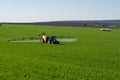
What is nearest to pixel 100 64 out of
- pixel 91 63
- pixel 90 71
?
pixel 91 63

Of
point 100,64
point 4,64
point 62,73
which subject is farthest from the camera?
point 100,64

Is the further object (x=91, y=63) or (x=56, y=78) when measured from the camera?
(x=91, y=63)

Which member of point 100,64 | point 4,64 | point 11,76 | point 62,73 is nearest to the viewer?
point 11,76

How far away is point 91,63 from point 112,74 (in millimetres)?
5014

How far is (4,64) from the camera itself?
21.0 meters

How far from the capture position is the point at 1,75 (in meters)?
17.1

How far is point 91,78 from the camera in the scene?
17.7 m

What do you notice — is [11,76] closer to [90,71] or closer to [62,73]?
[62,73]

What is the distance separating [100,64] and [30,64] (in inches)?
227

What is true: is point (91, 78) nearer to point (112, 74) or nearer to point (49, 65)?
point (112, 74)

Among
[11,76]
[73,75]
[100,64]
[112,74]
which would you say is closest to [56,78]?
[73,75]

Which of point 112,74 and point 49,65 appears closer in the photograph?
point 112,74

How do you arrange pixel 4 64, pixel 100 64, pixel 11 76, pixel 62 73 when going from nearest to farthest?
1. pixel 11 76
2. pixel 62 73
3. pixel 4 64
4. pixel 100 64

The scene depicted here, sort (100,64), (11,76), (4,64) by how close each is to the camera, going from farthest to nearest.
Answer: (100,64) < (4,64) < (11,76)
